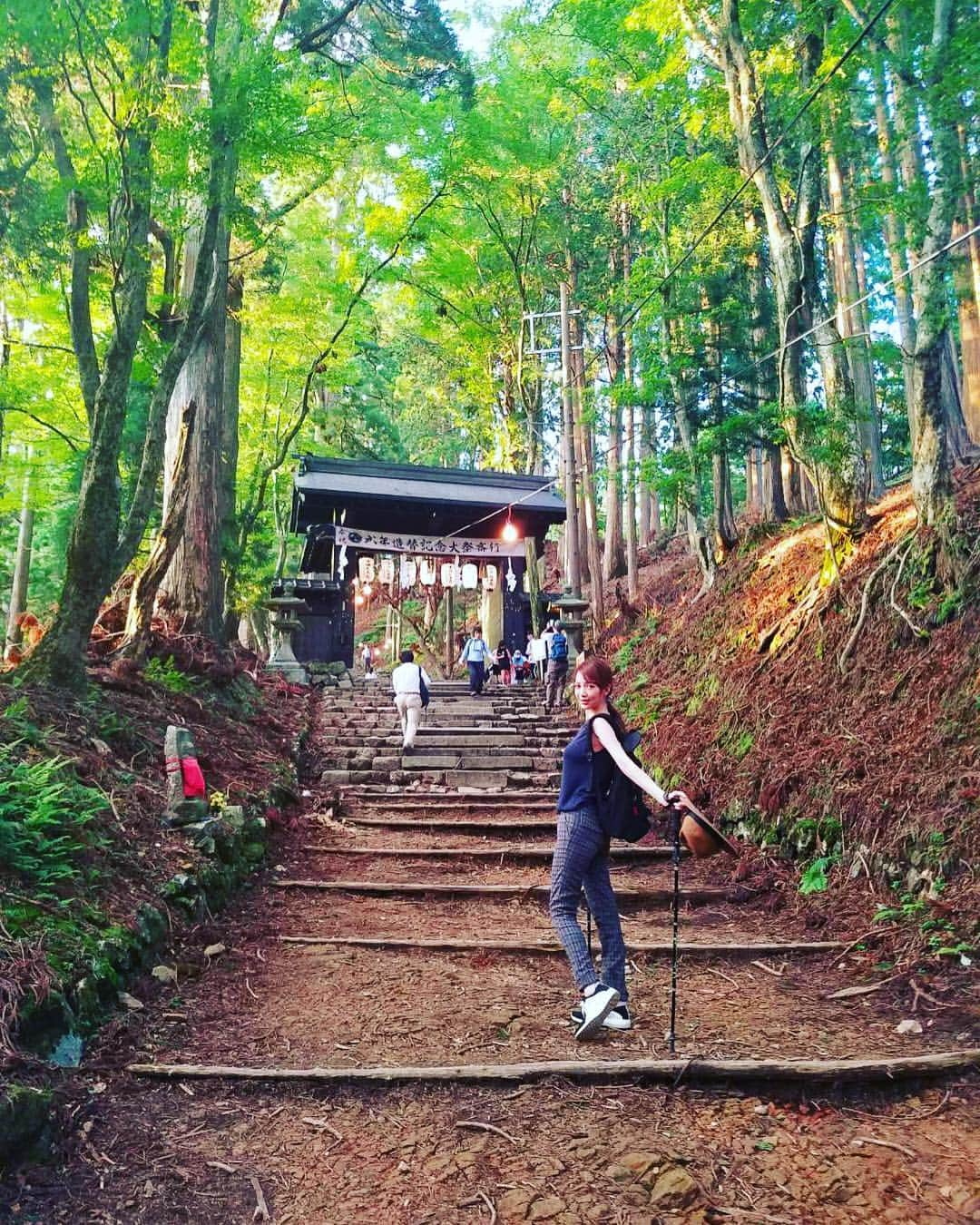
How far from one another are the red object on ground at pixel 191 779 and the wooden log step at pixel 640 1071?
246 cm

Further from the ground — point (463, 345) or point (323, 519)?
point (463, 345)

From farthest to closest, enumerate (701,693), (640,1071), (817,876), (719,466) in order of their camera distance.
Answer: (719,466), (701,693), (817,876), (640,1071)

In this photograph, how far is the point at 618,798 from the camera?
344 centimetres

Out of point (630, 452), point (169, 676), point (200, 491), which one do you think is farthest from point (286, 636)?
point (630, 452)

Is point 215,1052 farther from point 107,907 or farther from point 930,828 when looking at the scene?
point 930,828

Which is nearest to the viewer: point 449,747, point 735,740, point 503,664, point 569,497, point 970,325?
point 735,740

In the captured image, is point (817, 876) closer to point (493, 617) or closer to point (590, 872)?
point (590, 872)

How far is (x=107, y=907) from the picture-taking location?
383cm

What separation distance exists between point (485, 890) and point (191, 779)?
2.44 m

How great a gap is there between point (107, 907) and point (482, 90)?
20.2 meters

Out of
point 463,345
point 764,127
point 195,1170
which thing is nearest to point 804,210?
point 764,127

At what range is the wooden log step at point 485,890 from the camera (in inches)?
223

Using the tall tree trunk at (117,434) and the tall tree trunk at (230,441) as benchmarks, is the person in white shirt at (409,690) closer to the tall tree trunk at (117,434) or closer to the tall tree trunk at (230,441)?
the tall tree trunk at (230,441)

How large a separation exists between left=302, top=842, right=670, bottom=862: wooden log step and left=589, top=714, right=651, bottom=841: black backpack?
10.9 ft
